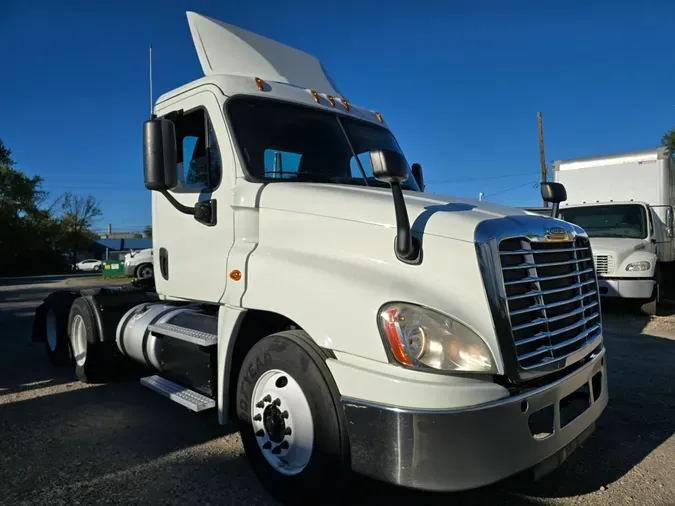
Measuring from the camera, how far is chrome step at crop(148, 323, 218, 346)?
3.62 m

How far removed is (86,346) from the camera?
5574mm

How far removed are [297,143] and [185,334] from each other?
1.67 m

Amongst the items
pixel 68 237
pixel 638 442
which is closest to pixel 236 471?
pixel 638 442

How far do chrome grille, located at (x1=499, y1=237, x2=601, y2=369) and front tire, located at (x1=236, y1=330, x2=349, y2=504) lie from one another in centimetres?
101

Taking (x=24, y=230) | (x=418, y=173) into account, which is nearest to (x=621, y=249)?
(x=418, y=173)

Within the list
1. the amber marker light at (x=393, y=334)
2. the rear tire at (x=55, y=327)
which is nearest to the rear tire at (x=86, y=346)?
the rear tire at (x=55, y=327)

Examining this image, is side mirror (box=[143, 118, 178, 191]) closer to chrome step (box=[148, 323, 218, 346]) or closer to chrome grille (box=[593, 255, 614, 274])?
chrome step (box=[148, 323, 218, 346])

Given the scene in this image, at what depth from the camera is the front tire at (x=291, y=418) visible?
2.69 meters

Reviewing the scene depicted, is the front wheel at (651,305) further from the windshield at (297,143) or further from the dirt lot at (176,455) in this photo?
the windshield at (297,143)

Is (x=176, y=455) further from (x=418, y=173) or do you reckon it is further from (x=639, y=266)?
(x=639, y=266)

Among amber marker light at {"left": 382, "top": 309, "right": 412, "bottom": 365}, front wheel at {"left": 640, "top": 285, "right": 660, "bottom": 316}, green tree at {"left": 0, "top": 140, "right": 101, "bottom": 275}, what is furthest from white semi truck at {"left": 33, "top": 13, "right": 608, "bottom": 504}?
green tree at {"left": 0, "top": 140, "right": 101, "bottom": 275}

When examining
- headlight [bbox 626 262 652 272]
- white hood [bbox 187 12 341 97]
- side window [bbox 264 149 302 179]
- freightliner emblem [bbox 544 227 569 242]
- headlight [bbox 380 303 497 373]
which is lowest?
headlight [bbox 626 262 652 272]

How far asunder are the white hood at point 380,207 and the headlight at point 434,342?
0.43 meters

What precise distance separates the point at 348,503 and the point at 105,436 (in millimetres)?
2292
